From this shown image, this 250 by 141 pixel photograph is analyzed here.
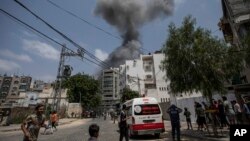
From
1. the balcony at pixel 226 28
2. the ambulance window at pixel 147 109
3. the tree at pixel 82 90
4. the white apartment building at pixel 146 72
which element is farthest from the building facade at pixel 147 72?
the ambulance window at pixel 147 109

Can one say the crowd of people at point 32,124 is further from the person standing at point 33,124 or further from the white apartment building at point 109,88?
the white apartment building at point 109,88

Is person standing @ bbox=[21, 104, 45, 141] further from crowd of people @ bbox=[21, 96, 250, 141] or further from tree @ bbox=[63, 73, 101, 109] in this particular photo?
tree @ bbox=[63, 73, 101, 109]

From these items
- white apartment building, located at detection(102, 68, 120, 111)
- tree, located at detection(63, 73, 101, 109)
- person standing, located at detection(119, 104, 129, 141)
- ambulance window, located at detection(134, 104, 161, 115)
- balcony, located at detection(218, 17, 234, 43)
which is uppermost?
white apartment building, located at detection(102, 68, 120, 111)


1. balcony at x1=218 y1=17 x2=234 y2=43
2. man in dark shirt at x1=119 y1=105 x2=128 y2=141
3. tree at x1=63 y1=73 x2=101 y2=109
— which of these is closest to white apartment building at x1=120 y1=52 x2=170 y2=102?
tree at x1=63 y1=73 x2=101 y2=109

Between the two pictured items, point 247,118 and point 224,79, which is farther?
point 247,118

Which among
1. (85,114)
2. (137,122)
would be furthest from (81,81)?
(137,122)

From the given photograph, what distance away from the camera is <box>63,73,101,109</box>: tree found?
63.2 metres

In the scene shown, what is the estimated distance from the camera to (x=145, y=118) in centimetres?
1330

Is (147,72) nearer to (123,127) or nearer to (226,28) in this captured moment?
(226,28)

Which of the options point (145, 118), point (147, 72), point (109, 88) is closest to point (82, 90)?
point (147, 72)

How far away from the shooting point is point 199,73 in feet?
38.5

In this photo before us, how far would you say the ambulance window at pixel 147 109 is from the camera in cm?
1351

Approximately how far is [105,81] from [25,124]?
127 metres

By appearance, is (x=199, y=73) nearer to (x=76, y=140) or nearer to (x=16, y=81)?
(x=76, y=140)
